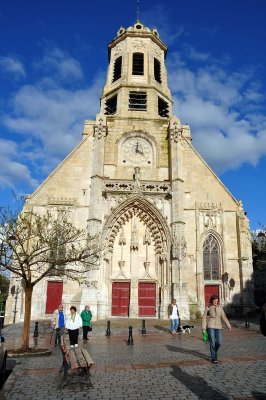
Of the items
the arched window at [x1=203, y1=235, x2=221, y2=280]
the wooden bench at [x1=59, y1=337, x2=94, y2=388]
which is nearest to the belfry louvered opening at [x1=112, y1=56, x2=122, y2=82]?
the arched window at [x1=203, y1=235, x2=221, y2=280]

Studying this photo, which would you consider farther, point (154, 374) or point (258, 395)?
point (154, 374)

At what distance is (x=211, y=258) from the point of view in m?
22.4

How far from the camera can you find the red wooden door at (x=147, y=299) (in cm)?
2118

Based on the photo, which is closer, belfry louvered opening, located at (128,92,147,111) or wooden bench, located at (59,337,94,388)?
wooden bench, located at (59,337,94,388)

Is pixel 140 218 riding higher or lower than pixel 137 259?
higher

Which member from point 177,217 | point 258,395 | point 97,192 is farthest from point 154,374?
point 97,192

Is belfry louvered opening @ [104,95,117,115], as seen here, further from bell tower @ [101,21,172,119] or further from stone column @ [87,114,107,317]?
stone column @ [87,114,107,317]

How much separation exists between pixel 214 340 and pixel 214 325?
339 mm

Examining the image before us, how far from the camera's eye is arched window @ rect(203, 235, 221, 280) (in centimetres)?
2208

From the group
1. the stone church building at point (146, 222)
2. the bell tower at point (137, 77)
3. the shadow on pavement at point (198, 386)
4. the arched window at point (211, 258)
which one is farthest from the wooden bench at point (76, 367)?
the bell tower at point (137, 77)

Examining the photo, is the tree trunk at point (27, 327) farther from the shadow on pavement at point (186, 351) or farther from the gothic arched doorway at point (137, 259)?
the gothic arched doorway at point (137, 259)

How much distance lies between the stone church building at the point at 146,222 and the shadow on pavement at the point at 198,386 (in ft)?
42.5

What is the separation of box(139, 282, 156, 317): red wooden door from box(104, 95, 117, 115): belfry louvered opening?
1563 cm

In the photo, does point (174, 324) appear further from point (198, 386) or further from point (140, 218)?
point (140, 218)
